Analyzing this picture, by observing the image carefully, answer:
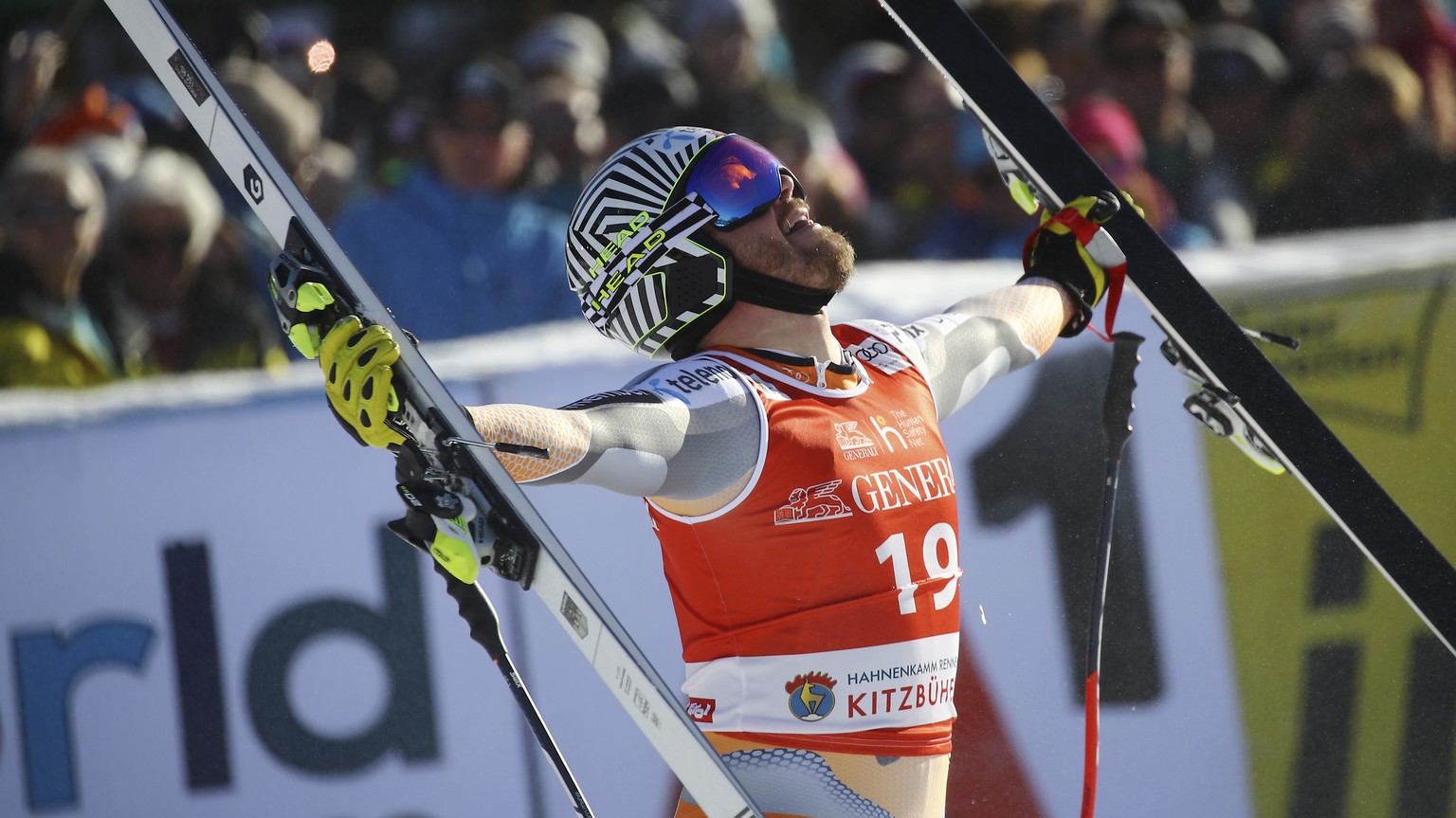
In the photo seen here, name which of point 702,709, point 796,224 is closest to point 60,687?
point 702,709

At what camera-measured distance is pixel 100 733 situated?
504cm

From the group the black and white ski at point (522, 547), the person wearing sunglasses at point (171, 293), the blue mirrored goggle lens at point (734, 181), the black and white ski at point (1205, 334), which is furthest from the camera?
the person wearing sunglasses at point (171, 293)

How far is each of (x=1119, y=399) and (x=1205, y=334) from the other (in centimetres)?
33

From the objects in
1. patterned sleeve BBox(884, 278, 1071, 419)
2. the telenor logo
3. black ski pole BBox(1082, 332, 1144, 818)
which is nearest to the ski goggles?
patterned sleeve BBox(884, 278, 1071, 419)

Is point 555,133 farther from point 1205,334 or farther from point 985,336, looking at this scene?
point 1205,334

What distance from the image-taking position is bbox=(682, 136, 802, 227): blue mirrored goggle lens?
3.61 meters

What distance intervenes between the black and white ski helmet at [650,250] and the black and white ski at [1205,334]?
0.76m

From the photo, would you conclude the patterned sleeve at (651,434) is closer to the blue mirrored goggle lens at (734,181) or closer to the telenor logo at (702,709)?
the blue mirrored goggle lens at (734,181)

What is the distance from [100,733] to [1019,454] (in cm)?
314

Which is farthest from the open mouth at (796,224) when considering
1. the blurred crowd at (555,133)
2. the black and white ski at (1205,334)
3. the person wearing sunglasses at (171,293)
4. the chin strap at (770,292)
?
the person wearing sunglasses at (171,293)

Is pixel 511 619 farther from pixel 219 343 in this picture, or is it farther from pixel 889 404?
pixel 889 404

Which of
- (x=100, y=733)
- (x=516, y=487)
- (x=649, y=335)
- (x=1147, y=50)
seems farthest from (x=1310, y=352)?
(x=100, y=733)

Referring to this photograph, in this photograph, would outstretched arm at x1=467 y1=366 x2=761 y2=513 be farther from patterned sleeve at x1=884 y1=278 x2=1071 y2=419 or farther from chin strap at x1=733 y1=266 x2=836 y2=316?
patterned sleeve at x1=884 y1=278 x2=1071 y2=419

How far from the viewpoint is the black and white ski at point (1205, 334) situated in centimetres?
411
